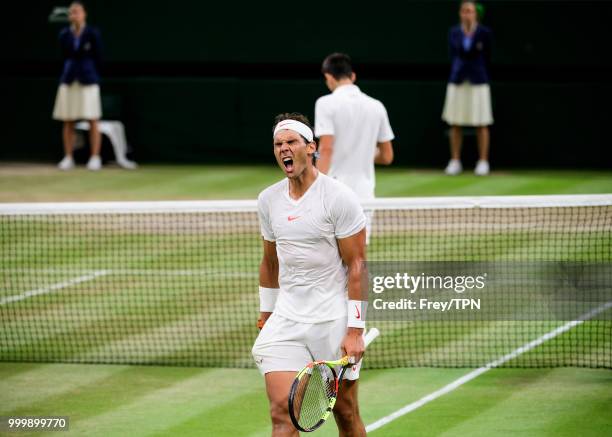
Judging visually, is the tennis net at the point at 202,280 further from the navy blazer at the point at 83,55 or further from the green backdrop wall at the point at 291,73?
the green backdrop wall at the point at 291,73

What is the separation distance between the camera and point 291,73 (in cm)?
1717

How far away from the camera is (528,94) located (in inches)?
637

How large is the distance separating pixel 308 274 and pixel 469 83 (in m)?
10.4

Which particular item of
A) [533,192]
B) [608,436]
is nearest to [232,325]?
[608,436]

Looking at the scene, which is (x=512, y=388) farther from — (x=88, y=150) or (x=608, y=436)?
(x=88, y=150)

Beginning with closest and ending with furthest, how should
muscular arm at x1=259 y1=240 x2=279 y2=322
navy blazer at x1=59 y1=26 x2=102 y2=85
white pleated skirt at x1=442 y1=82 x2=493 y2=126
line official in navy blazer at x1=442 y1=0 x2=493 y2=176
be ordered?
muscular arm at x1=259 y1=240 x2=279 y2=322 → line official in navy blazer at x1=442 y1=0 x2=493 y2=176 → white pleated skirt at x1=442 y1=82 x2=493 y2=126 → navy blazer at x1=59 y1=26 x2=102 y2=85

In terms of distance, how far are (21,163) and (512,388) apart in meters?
11.6

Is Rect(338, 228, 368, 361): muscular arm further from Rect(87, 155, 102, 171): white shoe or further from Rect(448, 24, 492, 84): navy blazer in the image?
Rect(87, 155, 102, 171): white shoe

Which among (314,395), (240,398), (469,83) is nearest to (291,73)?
(469,83)

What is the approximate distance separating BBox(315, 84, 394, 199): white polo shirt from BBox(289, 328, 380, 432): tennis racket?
3661 mm

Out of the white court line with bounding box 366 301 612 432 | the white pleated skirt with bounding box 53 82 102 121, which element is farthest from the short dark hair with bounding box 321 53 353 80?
the white pleated skirt with bounding box 53 82 102 121

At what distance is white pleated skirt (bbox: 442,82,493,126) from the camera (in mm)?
15359

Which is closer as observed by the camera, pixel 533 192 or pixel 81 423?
pixel 81 423

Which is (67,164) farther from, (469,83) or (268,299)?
(268,299)
